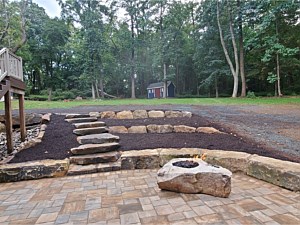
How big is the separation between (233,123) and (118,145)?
363cm

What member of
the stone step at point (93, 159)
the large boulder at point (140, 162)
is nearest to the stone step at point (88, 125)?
the stone step at point (93, 159)

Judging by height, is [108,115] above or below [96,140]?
above

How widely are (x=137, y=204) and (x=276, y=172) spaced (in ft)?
5.85

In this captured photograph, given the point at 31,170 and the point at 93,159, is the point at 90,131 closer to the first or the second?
the point at 93,159

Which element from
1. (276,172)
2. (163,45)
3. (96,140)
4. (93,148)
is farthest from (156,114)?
(163,45)

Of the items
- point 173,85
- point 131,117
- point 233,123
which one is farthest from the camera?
point 173,85

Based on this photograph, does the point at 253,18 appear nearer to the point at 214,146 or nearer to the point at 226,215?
the point at 214,146

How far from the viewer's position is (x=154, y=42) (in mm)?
22359

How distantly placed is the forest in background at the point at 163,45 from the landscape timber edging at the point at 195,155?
1469 cm

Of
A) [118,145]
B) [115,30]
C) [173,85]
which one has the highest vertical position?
[115,30]

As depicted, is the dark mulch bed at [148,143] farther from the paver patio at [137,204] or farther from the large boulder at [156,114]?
the large boulder at [156,114]

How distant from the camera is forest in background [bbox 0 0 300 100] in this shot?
17.0 meters

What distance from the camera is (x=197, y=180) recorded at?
2385 millimetres

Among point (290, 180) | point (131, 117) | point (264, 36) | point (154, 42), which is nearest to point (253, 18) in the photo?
point (264, 36)
